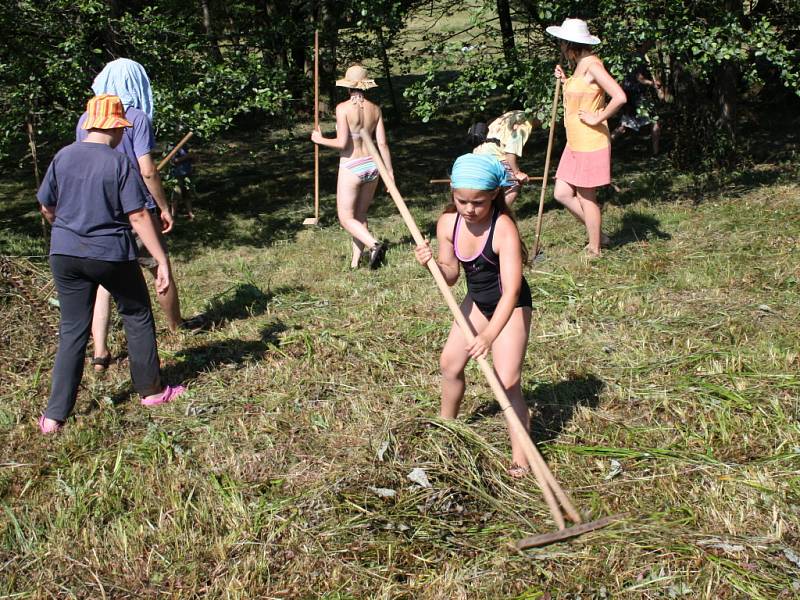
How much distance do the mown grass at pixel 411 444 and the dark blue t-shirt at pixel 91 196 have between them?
3.49 ft

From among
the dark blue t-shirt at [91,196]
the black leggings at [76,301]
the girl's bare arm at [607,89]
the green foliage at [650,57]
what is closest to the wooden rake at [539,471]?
the dark blue t-shirt at [91,196]

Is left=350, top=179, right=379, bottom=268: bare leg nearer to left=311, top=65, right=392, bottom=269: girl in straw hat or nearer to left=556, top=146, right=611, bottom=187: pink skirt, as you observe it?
left=311, top=65, right=392, bottom=269: girl in straw hat

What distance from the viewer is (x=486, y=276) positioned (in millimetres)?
4125

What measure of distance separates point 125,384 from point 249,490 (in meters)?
1.79

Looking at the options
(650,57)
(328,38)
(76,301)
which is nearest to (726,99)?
(650,57)

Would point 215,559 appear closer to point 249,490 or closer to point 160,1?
point 249,490

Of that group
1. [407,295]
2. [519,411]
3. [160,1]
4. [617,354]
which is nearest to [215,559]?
[519,411]

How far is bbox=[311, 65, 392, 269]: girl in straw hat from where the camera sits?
7.74 metres

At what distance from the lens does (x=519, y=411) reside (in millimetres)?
4234

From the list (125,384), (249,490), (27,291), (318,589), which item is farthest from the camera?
(27,291)

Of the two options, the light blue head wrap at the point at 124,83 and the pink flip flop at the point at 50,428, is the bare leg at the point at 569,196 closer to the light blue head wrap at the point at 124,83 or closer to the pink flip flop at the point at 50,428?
the light blue head wrap at the point at 124,83

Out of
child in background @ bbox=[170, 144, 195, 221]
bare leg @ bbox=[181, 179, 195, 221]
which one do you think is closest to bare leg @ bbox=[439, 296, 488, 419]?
child in background @ bbox=[170, 144, 195, 221]

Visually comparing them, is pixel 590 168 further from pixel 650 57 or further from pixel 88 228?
pixel 88 228

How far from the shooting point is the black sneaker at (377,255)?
313 inches
